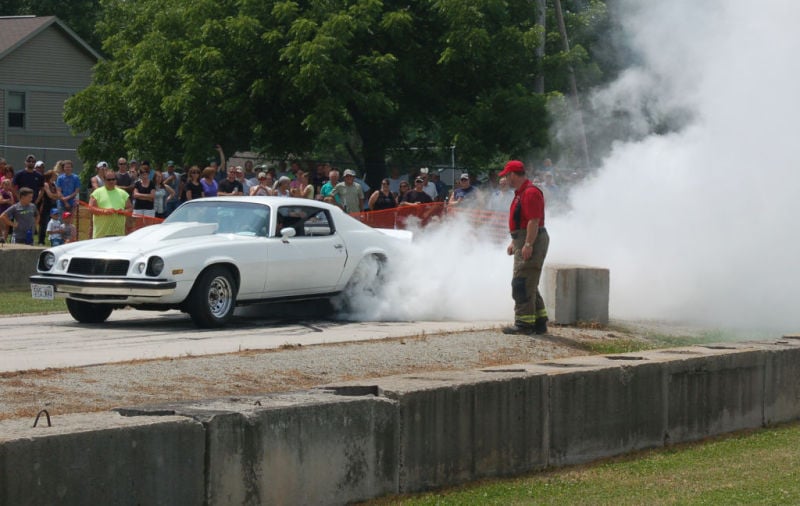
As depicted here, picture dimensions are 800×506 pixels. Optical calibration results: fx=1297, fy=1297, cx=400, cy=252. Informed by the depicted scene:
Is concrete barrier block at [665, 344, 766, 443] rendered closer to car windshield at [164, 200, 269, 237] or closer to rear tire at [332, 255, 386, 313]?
rear tire at [332, 255, 386, 313]

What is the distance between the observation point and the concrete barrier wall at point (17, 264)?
18.0 m

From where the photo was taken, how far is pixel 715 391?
9.72 m

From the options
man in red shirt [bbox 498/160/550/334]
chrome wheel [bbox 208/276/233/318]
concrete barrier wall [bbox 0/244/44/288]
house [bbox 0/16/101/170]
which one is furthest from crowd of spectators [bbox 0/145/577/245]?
house [bbox 0/16/101/170]

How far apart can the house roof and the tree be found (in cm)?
1938

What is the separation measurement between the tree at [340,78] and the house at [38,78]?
18808 millimetres

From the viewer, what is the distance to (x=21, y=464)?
512 cm

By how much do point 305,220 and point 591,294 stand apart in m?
3.51

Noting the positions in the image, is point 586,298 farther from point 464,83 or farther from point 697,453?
point 464,83

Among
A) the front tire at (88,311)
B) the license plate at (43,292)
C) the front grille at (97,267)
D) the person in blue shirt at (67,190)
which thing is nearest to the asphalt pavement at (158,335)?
the front tire at (88,311)

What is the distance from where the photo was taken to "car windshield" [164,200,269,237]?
1461 centimetres

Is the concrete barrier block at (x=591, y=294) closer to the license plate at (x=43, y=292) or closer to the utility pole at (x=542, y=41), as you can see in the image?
the license plate at (x=43, y=292)

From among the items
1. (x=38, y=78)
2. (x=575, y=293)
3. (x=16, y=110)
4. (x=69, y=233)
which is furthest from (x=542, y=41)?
(x=38, y=78)

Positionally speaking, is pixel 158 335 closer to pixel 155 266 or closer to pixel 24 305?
pixel 155 266

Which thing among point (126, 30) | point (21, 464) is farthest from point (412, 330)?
point (126, 30)
